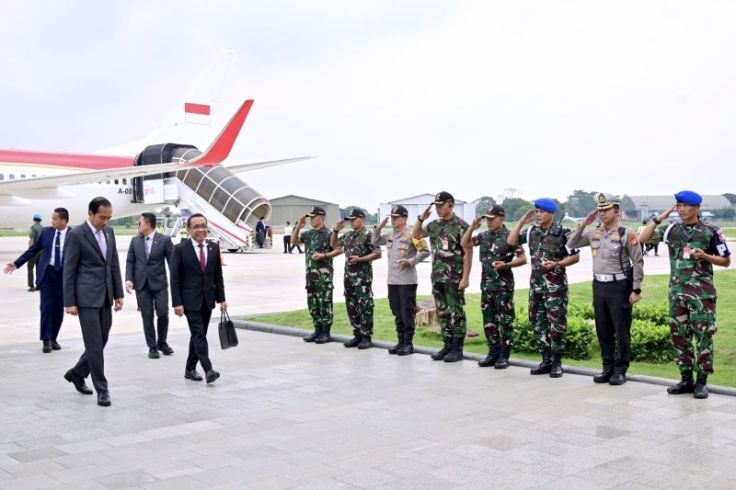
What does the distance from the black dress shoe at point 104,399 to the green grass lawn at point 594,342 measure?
444 cm

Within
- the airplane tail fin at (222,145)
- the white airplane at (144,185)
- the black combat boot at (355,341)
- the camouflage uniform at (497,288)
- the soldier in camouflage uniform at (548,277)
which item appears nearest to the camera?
the soldier in camouflage uniform at (548,277)

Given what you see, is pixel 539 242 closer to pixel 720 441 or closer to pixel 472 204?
pixel 720 441

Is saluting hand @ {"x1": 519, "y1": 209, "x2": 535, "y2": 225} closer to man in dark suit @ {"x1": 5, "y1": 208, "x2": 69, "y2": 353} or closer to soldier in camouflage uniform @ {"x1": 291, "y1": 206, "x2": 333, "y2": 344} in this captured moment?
soldier in camouflage uniform @ {"x1": 291, "y1": 206, "x2": 333, "y2": 344}

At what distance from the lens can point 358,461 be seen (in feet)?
17.2

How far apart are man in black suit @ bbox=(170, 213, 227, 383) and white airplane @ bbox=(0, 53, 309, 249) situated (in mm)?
20066

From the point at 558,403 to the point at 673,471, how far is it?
2005 millimetres

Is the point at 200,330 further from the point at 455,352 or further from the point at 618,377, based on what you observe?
the point at 618,377

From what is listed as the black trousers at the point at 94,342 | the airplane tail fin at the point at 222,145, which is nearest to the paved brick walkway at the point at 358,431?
the black trousers at the point at 94,342

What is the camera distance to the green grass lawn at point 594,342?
8.45m

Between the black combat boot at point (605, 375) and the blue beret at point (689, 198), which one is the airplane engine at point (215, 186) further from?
the blue beret at point (689, 198)

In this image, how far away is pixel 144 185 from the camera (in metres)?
33.7

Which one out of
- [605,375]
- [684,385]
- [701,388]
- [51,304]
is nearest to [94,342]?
[51,304]

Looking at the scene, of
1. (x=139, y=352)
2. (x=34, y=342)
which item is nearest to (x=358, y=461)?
(x=139, y=352)

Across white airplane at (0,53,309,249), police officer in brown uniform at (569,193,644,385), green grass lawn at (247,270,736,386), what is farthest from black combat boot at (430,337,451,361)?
white airplane at (0,53,309,249)
